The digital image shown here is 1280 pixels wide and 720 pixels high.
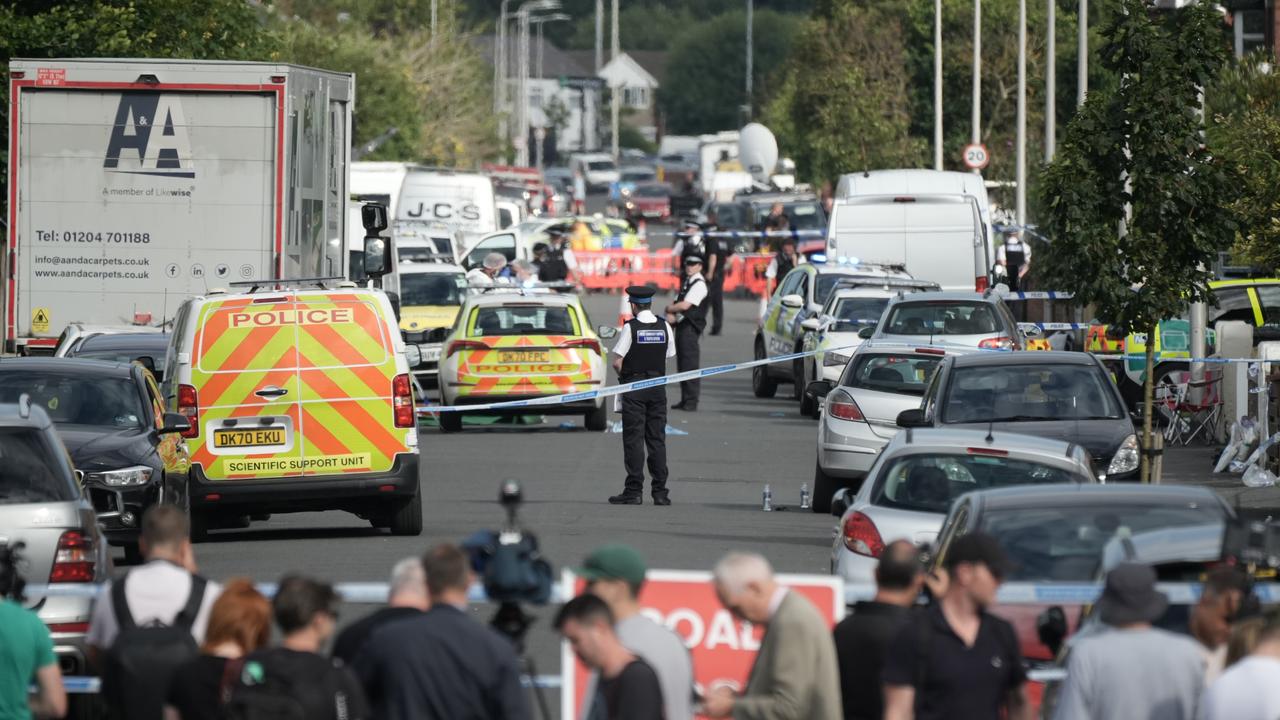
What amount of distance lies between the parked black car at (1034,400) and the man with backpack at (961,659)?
9409mm

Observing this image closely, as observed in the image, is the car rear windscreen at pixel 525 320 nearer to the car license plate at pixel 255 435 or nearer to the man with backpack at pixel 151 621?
the car license plate at pixel 255 435

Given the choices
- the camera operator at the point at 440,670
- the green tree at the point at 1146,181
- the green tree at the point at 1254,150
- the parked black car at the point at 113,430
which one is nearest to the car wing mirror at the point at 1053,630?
the camera operator at the point at 440,670

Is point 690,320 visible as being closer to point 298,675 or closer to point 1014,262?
point 1014,262

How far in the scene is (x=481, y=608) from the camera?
43.9 ft

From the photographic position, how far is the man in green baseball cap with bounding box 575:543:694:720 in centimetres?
738

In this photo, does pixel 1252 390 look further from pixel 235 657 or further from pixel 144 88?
pixel 235 657

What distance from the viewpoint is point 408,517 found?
16906mm

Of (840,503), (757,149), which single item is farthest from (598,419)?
(757,149)

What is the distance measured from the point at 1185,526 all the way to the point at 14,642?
189 inches

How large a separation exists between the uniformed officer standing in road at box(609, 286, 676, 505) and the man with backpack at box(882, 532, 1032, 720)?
11.6 meters

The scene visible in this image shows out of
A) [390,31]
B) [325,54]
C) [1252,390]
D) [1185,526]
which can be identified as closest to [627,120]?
[390,31]

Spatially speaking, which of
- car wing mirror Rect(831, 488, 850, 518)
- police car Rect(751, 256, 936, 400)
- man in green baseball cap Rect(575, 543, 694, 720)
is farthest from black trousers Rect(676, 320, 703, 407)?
man in green baseball cap Rect(575, 543, 694, 720)

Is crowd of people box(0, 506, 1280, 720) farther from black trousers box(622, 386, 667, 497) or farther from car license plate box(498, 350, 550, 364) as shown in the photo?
car license plate box(498, 350, 550, 364)

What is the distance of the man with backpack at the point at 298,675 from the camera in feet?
23.2
